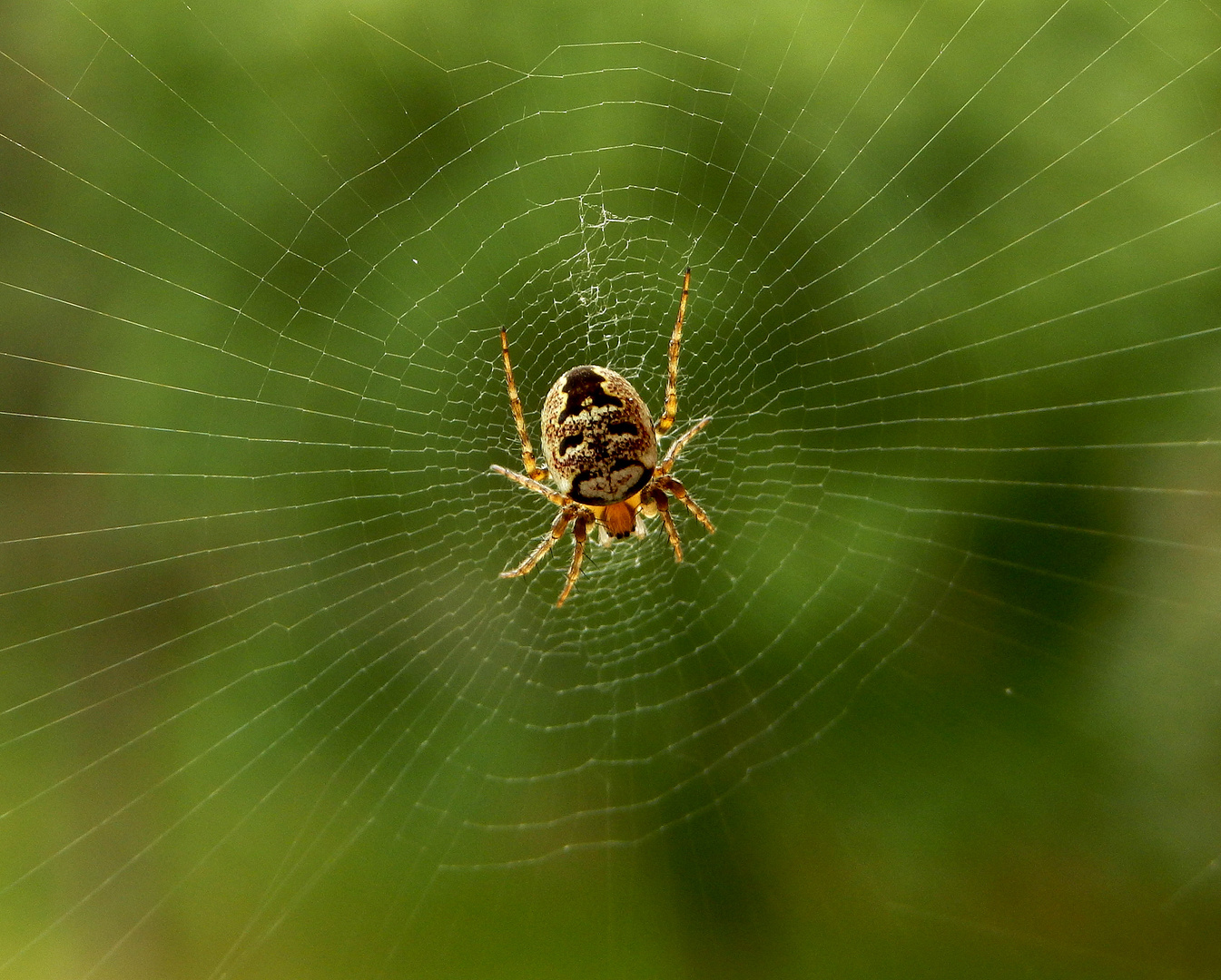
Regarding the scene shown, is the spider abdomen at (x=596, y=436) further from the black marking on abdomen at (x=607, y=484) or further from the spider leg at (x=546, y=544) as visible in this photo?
the spider leg at (x=546, y=544)

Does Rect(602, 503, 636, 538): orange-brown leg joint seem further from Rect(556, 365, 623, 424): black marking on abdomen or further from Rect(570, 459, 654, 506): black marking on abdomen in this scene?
Rect(556, 365, 623, 424): black marking on abdomen

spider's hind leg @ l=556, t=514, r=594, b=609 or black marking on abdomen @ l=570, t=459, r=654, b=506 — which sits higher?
black marking on abdomen @ l=570, t=459, r=654, b=506

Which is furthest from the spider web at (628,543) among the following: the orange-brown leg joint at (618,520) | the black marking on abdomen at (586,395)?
the black marking on abdomen at (586,395)

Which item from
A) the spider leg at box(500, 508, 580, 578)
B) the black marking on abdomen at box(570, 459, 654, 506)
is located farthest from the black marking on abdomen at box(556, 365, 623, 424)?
the spider leg at box(500, 508, 580, 578)

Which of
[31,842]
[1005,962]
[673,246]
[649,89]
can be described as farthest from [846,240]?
[31,842]

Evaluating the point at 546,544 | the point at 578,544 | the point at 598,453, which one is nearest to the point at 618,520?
the point at 578,544
